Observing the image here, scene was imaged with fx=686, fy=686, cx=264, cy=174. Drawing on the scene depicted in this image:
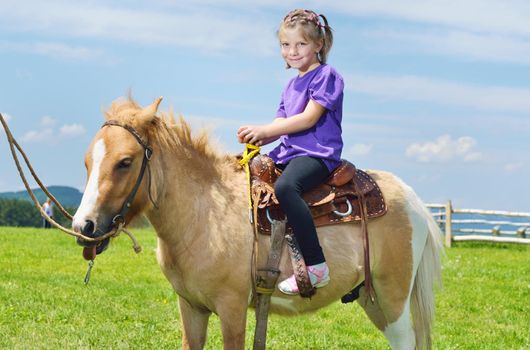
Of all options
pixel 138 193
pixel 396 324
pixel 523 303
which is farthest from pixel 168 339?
pixel 523 303

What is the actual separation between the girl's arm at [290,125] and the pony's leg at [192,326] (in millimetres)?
1349

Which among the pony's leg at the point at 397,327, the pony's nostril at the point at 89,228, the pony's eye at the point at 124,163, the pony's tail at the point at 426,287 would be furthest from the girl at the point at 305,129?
the pony's nostril at the point at 89,228

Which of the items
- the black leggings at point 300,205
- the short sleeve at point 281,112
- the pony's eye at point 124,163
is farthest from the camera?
the short sleeve at point 281,112

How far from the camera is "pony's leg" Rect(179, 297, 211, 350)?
508 cm

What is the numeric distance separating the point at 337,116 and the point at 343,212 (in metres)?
0.75

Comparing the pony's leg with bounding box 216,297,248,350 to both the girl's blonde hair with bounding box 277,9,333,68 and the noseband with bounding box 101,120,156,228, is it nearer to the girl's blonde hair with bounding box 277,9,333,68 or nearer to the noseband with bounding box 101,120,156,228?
the noseband with bounding box 101,120,156,228

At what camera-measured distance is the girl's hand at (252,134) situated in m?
5.12

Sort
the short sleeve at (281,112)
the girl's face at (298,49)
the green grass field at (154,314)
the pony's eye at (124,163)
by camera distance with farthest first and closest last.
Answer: the green grass field at (154,314), the short sleeve at (281,112), the girl's face at (298,49), the pony's eye at (124,163)

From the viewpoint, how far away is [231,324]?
4.75 m

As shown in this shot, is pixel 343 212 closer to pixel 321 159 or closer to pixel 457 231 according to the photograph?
pixel 321 159

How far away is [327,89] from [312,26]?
517 mm

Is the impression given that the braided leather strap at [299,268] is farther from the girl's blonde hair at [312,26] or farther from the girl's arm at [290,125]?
the girl's blonde hair at [312,26]

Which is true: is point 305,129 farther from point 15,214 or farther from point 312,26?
→ point 15,214

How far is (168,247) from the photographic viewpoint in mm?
4949
